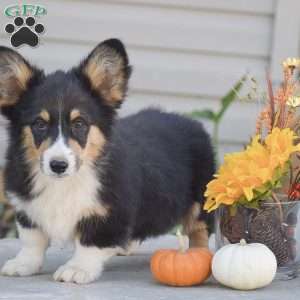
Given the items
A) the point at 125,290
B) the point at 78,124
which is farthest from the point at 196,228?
the point at 78,124


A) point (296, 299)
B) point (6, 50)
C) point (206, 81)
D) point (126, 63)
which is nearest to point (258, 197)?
point (296, 299)

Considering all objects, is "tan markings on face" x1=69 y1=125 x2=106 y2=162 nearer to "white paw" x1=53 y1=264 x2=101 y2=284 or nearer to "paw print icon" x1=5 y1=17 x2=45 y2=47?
"white paw" x1=53 y1=264 x2=101 y2=284

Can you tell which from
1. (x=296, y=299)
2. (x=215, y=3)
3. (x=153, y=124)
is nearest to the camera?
(x=296, y=299)

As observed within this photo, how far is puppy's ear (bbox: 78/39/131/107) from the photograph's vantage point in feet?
15.1

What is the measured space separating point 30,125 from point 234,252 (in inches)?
44.2

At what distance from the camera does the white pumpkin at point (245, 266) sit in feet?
14.4

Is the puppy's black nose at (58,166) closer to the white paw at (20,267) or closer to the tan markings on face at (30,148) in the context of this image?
the tan markings on face at (30,148)

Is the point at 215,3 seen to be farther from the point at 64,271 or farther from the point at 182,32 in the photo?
the point at 64,271

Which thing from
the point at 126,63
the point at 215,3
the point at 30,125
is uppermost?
the point at 215,3

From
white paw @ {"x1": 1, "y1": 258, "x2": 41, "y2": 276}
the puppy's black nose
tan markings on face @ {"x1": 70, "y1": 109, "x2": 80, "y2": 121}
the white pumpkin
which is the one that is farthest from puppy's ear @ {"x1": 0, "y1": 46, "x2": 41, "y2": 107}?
the white pumpkin

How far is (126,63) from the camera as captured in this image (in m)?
4.71

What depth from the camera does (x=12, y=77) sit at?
4.55m

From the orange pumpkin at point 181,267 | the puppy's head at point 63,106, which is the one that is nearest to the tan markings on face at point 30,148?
the puppy's head at point 63,106

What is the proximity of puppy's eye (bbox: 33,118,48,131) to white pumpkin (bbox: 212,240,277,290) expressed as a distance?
3.32 feet
